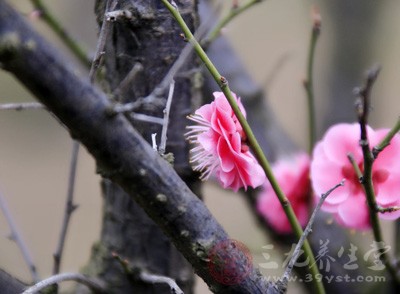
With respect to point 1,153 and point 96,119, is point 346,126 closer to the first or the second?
point 96,119

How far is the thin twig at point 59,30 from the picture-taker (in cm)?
79

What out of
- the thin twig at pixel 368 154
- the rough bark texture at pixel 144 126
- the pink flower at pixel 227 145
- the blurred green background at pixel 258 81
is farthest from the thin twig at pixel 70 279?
the blurred green background at pixel 258 81

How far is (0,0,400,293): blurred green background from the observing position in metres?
1.61

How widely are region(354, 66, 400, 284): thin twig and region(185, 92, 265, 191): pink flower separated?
0.27 feet

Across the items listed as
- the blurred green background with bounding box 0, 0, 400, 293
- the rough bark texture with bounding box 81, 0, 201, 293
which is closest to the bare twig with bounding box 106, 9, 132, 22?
the rough bark texture with bounding box 81, 0, 201, 293

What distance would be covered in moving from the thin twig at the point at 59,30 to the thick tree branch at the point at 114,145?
0.45 meters

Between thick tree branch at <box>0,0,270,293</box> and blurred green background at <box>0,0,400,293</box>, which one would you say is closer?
thick tree branch at <box>0,0,270,293</box>

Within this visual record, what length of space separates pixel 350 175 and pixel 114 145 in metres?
0.28

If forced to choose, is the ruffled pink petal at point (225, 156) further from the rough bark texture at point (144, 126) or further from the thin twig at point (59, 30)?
the thin twig at point (59, 30)

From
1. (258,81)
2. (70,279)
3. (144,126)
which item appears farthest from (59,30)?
(258,81)

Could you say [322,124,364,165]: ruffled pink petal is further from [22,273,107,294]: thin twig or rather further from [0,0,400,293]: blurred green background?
[0,0,400,293]: blurred green background

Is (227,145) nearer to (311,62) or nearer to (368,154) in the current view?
(368,154)

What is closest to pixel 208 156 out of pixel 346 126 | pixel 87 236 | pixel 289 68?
pixel 346 126

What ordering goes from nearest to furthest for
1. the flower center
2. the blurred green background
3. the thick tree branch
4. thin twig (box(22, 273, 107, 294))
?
the thick tree branch → thin twig (box(22, 273, 107, 294)) → the flower center → the blurred green background
